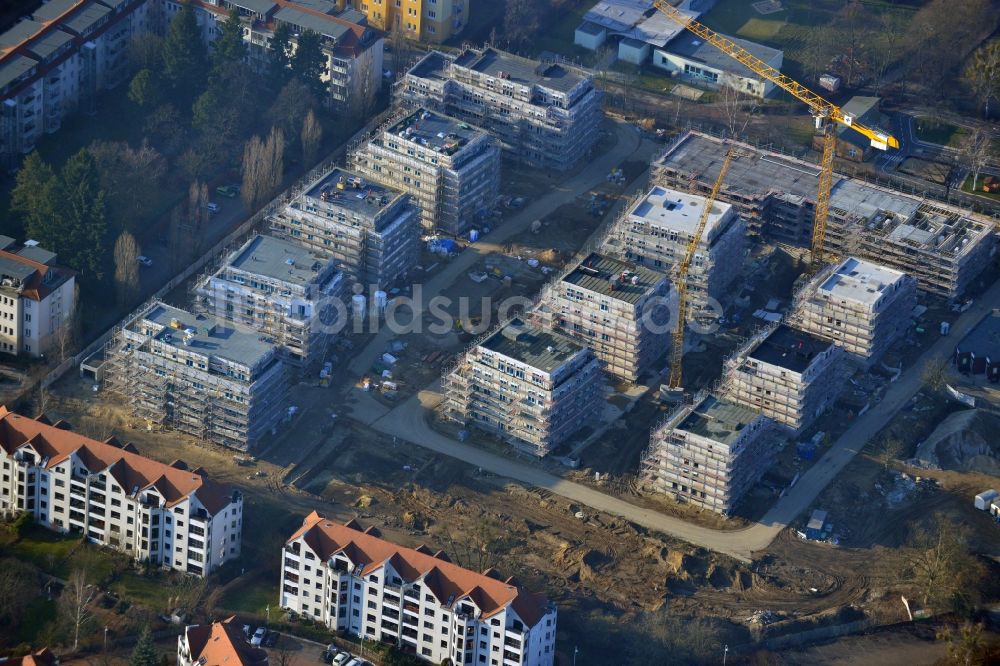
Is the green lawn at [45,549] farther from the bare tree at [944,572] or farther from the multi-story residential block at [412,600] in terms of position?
the bare tree at [944,572]

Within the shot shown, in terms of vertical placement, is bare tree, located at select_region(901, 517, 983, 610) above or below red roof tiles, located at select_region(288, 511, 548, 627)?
below

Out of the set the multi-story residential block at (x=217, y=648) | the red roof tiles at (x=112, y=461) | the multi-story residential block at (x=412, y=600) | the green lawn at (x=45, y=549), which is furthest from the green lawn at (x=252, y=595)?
the green lawn at (x=45, y=549)

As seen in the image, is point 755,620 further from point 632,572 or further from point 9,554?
point 9,554

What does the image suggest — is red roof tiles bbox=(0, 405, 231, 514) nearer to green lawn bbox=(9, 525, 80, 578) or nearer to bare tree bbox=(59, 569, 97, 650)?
green lawn bbox=(9, 525, 80, 578)

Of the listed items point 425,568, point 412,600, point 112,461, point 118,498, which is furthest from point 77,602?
point 425,568

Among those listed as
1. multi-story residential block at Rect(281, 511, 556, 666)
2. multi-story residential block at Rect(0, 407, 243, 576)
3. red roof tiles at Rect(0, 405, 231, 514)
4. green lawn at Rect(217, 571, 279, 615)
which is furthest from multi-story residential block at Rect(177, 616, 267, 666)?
red roof tiles at Rect(0, 405, 231, 514)

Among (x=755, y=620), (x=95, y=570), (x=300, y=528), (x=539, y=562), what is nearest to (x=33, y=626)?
(x=95, y=570)

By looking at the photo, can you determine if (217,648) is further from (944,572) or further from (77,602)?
(944,572)
